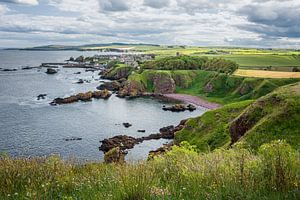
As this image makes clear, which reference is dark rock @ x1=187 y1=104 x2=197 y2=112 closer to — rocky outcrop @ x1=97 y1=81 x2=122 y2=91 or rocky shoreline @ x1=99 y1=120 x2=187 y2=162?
rocky shoreline @ x1=99 y1=120 x2=187 y2=162

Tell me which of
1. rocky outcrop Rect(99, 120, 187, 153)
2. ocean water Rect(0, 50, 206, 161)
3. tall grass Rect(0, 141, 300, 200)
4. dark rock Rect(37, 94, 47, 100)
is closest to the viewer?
tall grass Rect(0, 141, 300, 200)

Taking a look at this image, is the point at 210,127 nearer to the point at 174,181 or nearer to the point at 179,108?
the point at 179,108

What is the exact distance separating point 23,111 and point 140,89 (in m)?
62.9

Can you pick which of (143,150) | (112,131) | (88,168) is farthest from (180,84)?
(88,168)

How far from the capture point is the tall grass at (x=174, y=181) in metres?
8.20

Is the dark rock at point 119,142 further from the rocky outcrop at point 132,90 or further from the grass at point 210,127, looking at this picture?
the rocky outcrop at point 132,90

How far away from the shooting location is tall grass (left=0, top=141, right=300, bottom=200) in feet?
26.9

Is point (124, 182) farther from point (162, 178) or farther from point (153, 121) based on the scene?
point (153, 121)

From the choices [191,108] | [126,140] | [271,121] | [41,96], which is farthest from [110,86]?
[271,121]

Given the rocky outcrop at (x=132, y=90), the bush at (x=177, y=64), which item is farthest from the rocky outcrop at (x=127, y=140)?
the bush at (x=177, y=64)

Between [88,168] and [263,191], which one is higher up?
[263,191]

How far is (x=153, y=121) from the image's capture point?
95.9 meters

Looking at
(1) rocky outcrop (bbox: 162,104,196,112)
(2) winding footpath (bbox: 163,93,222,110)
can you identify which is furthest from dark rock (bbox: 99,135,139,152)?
(2) winding footpath (bbox: 163,93,222,110)

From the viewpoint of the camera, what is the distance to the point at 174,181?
10000 mm
